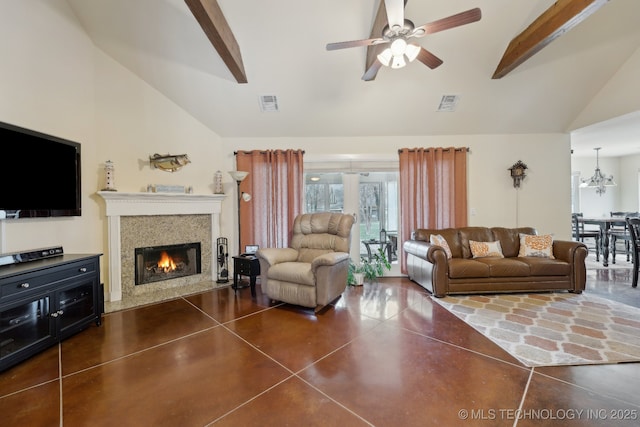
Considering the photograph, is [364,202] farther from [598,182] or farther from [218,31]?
[598,182]

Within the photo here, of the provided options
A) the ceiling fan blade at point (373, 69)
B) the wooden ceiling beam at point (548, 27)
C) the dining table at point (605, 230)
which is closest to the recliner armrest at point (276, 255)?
the ceiling fan blade at point (373, 69)

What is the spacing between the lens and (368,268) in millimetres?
4219

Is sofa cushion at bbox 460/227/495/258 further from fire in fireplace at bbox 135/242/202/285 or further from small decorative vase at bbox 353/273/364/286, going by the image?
fire in fireplace at bbox 135/242/202/285

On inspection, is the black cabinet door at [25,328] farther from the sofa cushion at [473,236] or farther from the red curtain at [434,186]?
the sofa cushion at [473,236]

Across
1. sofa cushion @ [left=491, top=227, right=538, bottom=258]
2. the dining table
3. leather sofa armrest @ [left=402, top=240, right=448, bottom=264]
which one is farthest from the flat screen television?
the dining table

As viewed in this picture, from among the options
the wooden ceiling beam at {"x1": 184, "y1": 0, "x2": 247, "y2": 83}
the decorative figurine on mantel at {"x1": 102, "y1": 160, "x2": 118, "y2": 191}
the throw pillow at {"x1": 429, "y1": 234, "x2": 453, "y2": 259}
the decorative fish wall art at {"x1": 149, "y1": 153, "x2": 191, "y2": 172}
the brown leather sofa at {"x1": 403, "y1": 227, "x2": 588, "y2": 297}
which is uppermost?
the wooden ceiling beam at {"x1": 184, "y1": 0, "x2": 247, "y2": 83}

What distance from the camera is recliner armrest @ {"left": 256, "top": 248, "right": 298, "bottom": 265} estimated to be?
3.31 m

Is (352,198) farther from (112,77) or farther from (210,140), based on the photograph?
(112,77)

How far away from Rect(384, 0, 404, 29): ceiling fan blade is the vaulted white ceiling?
79 centimetres

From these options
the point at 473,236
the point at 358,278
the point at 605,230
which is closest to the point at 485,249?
the point at 473,236

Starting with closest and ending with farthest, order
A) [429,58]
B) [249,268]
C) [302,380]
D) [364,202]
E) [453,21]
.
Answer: [302,380] → [453,21] → [429,58] → [249,268] → [364,202]

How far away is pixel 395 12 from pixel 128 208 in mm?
3660

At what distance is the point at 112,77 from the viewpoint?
11.1 feet

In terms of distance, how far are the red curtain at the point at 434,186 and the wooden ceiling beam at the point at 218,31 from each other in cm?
271
